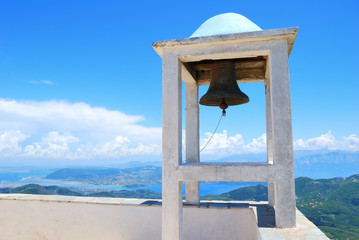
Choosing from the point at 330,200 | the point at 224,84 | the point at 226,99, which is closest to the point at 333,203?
the point at 330,200

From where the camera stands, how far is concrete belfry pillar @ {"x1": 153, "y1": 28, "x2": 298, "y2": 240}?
406 cm

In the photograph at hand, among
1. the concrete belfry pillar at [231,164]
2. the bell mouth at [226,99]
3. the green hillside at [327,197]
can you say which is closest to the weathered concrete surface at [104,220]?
the concrete belfry pillar at [231,164]

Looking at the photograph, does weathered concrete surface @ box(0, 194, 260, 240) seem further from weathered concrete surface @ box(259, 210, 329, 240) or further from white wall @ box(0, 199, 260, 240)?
weathered concrete surface @ box(259, 210, 329, 240)

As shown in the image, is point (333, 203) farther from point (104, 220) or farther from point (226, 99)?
point (104, 220)

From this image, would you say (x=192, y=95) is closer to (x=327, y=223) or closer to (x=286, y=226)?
(x=286, y=226)

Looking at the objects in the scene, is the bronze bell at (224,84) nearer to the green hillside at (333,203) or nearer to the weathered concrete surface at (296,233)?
the weathered concrete surface at (296,233)

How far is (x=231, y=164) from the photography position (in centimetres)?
445

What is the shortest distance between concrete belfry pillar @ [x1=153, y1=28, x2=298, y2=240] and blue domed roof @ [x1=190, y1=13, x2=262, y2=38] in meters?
0.35

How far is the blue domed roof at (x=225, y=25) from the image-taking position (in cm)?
468

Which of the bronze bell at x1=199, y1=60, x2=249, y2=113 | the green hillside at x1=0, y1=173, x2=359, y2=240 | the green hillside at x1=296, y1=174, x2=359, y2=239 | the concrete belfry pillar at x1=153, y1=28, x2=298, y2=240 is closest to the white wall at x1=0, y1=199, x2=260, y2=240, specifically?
the concrete belfry pillar at x1=153, y1=28, x2=298, y2=240

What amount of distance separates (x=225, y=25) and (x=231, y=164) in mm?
2460

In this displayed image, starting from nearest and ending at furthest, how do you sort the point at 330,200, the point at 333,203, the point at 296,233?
the point at 296,233 < the point at 333,203 < the point at 330,200

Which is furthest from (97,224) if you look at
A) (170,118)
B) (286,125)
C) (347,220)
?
(347,220)

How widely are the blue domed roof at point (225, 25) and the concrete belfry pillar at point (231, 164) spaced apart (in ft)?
1.15
